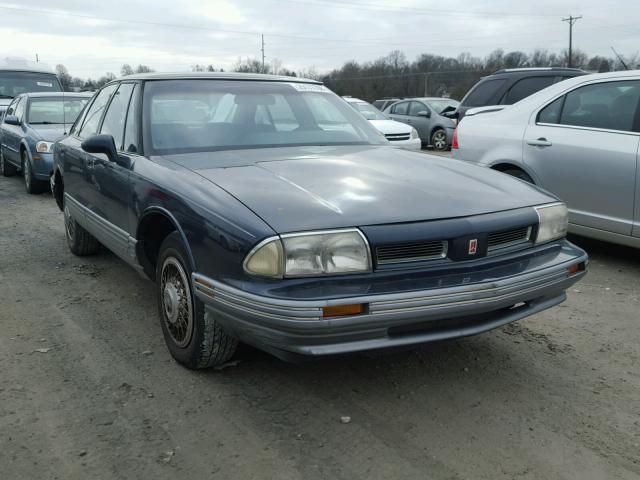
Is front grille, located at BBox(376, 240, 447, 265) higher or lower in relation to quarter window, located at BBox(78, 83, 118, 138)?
lower

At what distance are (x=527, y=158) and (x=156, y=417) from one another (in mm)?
4134

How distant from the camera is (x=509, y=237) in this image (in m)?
2.87

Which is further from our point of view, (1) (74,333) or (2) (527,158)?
(2) (527,158)

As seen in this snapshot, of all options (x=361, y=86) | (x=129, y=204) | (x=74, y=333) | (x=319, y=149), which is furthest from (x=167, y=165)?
(x=361, y=86)

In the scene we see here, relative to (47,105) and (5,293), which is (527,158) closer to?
(5,293)

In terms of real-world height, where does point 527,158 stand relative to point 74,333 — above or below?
above

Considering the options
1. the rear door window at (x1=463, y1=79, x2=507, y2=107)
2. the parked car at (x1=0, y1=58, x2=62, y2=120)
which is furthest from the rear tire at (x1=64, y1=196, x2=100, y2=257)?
the parked car at (x1=0, y1=58, x2=62, y2=120)

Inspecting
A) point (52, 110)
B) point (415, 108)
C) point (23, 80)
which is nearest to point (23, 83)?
point (23, 80)

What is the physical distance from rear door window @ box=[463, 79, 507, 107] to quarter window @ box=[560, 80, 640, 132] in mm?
3256

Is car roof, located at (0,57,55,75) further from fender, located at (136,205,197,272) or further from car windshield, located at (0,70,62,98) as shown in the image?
fender, located at (136,205,197,272)

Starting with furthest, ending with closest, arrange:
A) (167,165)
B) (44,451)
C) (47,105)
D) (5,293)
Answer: (47,105) → (5,293) → (167,165) → (44,451)

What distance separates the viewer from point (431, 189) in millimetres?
2936

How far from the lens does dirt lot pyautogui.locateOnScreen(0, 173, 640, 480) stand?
7.91 feet

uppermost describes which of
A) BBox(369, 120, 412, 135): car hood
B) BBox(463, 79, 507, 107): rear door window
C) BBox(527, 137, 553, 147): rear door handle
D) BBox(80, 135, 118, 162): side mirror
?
BBox(463, 79, 507, 107): rear door window
